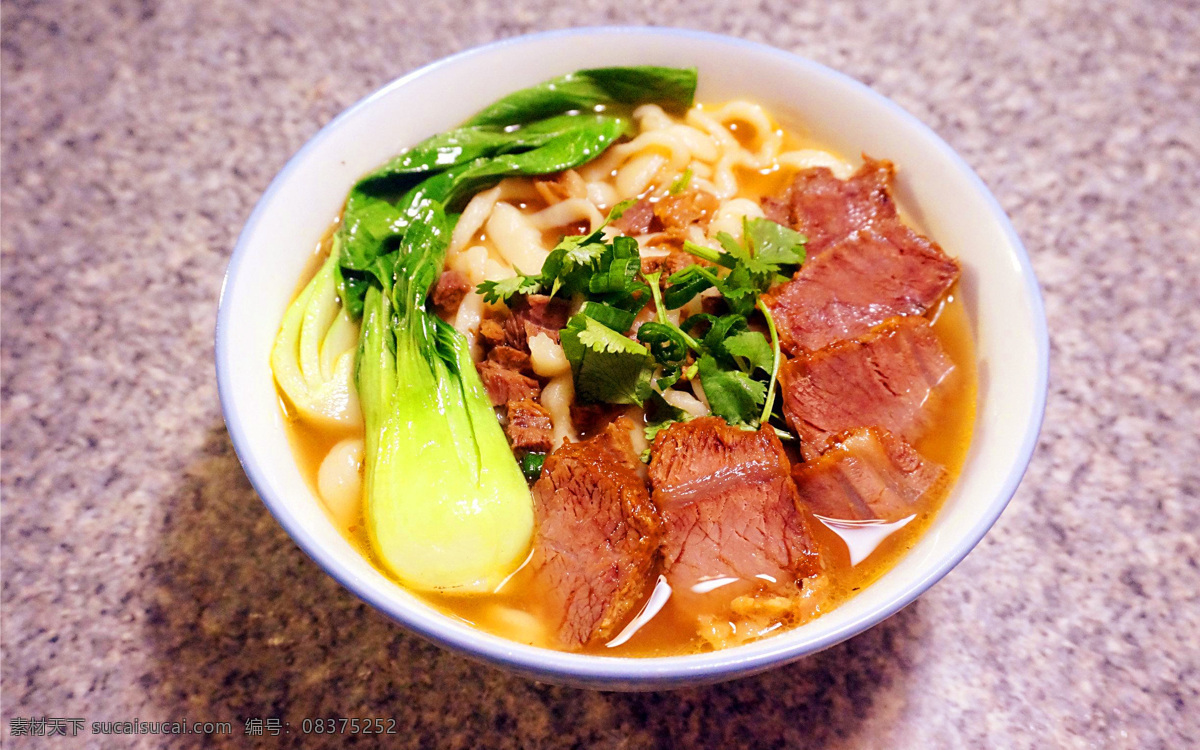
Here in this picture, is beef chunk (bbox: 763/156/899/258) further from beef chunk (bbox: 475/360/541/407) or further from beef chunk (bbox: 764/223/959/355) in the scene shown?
beef chunk (bbox: 475/360/541/407)

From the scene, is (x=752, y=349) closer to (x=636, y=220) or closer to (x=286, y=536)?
(x=636, y=220)

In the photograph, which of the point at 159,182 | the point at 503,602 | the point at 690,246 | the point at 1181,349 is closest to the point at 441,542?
the point at 503,602

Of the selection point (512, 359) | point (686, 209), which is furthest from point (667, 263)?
point (512, 359)

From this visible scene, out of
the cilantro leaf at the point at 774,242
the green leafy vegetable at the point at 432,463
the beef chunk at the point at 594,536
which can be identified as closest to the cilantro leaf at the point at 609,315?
the beef chunk at the point at 594,536

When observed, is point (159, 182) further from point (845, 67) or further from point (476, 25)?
point (845, 67)

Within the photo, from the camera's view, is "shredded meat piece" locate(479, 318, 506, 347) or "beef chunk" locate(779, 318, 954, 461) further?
"shredded meat piece" locate(479, 318, 506, 347)

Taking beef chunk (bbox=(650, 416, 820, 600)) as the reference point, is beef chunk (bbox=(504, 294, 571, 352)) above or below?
above

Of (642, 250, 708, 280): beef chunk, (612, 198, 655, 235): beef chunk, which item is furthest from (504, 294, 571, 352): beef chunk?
(612, 198, 655, 235): beef chunk

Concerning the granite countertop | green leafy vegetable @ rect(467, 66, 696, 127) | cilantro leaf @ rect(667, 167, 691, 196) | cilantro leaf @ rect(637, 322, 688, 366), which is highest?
green leafy vegetable @ rect(467, 66, 696, 127)
